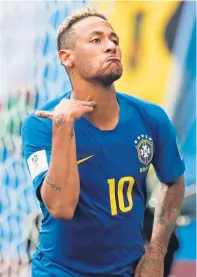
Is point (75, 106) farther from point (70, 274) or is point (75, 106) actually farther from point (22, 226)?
point (22, 226)

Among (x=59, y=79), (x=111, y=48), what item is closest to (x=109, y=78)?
(x=111, y=48)

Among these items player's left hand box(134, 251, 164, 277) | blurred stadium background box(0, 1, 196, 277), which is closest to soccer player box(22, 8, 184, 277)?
player's left hand box(134, 251, 164, 277)

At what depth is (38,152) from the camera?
273 centimetres

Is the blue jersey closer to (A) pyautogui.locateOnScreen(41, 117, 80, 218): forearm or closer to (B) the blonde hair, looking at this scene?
(A) pyautogui.locateOnScreen(41, 117, 80, 218): forearm

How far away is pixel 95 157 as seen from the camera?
275cm

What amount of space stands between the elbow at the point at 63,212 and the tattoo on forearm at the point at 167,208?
23.6 inches

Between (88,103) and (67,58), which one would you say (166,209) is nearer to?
(88,103)

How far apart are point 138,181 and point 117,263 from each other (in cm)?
33

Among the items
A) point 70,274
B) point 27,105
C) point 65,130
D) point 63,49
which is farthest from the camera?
point 27,105

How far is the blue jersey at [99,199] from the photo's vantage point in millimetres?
2734

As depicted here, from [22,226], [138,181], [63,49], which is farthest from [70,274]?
[22,226]

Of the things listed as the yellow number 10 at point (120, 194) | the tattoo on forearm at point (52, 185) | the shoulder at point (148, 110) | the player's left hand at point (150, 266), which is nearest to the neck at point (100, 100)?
the shoulder at point (148, 110)

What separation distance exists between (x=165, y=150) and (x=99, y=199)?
0.41 meters

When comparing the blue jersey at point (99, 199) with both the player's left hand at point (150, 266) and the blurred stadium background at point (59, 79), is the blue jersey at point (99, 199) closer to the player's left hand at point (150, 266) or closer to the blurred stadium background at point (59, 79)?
the player's left hand at point (150, 266)
